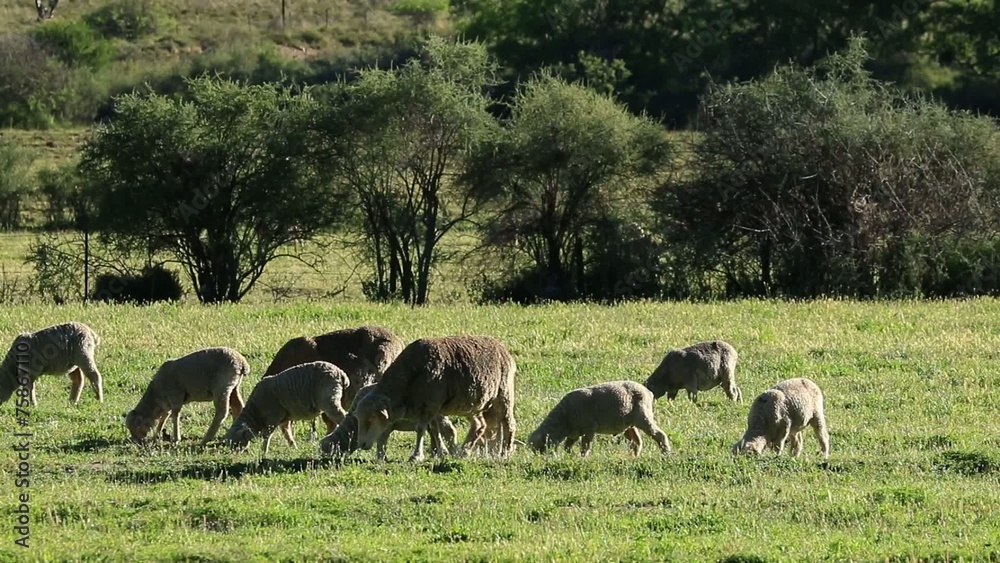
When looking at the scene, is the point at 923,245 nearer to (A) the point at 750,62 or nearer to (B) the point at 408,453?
(B) the point at 408,453

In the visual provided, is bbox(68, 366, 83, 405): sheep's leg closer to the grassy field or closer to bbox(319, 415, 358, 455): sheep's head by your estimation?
the grassy field

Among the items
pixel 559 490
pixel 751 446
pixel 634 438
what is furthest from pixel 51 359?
pixel 751 446

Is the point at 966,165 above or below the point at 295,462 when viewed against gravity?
above

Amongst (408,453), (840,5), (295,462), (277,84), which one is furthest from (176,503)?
(840,5)

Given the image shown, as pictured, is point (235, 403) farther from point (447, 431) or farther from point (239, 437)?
point (447, 431)

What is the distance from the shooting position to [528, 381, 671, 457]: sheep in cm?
1539

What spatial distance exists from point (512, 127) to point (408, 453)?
22.3m

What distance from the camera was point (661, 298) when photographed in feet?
115

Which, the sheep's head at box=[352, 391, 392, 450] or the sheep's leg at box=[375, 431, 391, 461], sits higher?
the sheep's head at box=[352, 391, 392, 450]

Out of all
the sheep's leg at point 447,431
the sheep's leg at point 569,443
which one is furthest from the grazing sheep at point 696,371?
the sheep's leg at point 447,431

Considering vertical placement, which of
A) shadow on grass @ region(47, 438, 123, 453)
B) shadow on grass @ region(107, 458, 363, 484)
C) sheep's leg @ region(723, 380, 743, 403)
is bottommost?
shadow on grass @ region(47, 438, 123, 453)

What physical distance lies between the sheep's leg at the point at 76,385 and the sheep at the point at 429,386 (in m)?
5.39

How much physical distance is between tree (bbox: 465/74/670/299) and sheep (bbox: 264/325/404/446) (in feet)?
62.4

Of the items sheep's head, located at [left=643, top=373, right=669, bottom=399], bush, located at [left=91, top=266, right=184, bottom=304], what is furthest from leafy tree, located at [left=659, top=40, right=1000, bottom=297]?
sheep's head, located at [left=643, top=373, right=669, bottom=399]
